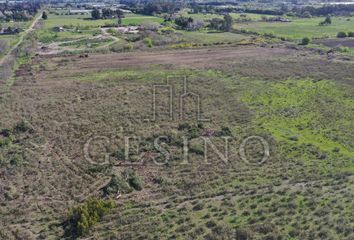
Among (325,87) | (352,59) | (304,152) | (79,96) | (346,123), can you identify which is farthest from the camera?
(352,59)

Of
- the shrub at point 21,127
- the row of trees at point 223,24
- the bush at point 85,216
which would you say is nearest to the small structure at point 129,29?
the row of trees at point 223,24

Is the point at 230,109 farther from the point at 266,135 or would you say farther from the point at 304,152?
the point at 304,152

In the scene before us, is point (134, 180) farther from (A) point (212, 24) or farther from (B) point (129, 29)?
(A) point (212, 24)

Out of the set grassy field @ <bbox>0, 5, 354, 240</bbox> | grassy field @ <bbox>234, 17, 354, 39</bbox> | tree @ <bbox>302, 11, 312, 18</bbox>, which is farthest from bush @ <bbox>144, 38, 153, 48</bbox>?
tree @ <bbox>302, 11, 312, 18</bbox>

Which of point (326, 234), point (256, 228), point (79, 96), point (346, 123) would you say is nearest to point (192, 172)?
point (256, 228)

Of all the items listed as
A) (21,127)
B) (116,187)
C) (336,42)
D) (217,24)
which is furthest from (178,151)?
(217,24)

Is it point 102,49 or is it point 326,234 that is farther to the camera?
point 102,49

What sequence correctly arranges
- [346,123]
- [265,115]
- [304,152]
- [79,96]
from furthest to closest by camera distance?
[79,96], [265,115], [346,123], [304,152]
